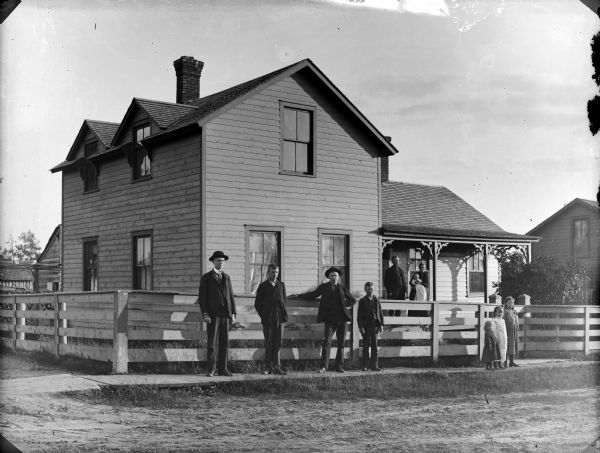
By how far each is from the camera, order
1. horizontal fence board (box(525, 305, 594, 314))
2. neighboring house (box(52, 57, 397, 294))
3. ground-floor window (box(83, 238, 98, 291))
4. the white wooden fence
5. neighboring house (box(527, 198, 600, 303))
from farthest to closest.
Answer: ground-floor window (box(83, 238, 98, 291)) < horizontal fence board (box(525, 305, 594, 314)) < neighboring house (box(52, 57, 397, 294)) < the white wooden fence < neighboring house (box(527, 198, 600, 303))

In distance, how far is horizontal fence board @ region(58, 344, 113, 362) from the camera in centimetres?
1130

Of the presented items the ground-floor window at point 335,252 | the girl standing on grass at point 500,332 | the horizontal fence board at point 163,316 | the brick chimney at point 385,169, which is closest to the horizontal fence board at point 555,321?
the girl standing on grass at point 500,332

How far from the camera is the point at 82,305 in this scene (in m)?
12.5

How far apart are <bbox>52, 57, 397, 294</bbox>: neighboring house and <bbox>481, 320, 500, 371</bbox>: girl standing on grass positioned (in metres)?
3.72

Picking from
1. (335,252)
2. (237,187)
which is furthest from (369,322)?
(237,187)

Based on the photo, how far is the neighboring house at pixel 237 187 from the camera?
14.8 meters

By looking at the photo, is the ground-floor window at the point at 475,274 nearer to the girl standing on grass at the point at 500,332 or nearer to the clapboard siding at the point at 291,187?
the clapboard siding at the point at 291,187

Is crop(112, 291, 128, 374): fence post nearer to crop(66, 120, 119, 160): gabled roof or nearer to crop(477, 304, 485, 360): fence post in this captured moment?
crop(66, 120, 119, 160): gabled roof

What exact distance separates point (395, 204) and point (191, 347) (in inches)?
499

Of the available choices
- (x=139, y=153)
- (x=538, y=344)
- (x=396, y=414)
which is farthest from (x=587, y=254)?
(x=139, y=153)

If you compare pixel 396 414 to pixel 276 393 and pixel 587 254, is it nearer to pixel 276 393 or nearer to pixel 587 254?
pixel 276 393

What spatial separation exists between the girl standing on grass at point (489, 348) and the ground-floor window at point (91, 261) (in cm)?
913

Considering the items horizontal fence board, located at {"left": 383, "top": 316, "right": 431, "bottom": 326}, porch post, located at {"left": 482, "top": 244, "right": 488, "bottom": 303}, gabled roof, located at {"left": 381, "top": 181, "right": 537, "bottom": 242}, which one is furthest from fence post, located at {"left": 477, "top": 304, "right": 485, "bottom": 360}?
porch post, located at {"left": 482, "top": 244, "right": 488, "bottom": 303}

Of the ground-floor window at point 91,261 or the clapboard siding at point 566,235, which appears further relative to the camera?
the ground-floor window at point 91,261
